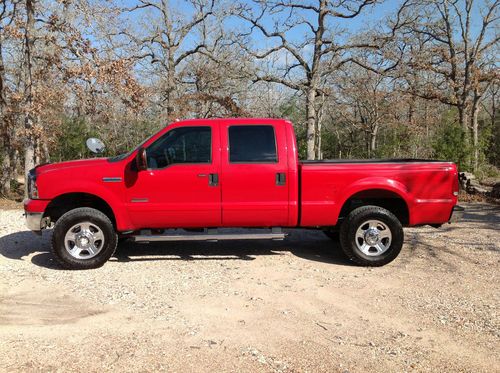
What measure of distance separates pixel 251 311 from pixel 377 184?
8.27 feet

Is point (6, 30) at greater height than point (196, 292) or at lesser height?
greater

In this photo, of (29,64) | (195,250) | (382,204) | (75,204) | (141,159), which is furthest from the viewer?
(29,64)

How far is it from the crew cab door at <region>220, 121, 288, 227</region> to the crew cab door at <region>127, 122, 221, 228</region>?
144 millimetres

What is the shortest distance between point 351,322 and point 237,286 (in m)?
1.47

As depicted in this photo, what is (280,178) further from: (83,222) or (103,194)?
(83,222)

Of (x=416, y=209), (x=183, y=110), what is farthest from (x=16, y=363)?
(x=183, y=110)

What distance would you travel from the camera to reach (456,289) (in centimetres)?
482

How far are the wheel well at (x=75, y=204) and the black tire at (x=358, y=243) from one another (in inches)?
125

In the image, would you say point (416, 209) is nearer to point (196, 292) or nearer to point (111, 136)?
point (196, 292)

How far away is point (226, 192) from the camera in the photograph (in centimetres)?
A: 561

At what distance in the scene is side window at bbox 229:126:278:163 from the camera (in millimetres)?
5684

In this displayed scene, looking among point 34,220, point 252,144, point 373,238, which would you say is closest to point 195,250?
point 252,144

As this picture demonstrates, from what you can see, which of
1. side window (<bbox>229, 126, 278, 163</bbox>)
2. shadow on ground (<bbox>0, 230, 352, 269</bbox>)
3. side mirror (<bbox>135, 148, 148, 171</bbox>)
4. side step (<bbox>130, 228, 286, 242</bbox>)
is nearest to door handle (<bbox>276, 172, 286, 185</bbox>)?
side window (<bbox>229, 126, 278, 163</bbox>)

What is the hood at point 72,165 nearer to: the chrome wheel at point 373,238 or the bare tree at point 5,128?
the chrome wheel at point 373,238
